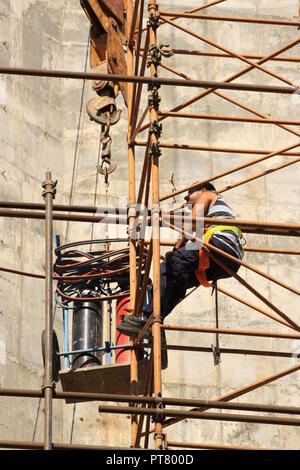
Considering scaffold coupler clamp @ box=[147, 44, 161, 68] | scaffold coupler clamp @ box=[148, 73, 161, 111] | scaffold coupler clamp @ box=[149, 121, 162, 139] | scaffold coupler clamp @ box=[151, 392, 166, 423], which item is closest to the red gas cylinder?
scaffold coupler clamp @ box=[149, 121, 162, 139]

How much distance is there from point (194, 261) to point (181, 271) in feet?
0.66

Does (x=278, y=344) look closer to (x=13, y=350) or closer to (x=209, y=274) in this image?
(x=13, y=350)

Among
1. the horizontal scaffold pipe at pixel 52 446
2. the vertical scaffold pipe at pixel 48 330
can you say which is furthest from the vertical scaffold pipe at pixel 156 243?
the vertical scaffold pipe at pixel 48 330

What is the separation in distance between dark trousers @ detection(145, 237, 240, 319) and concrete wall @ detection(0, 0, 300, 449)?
578 cm

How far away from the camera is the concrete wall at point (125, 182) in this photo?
24828 mm

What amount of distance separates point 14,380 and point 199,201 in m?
6.57

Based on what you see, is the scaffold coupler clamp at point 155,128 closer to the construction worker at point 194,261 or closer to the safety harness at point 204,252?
the construction worker at point 194,261

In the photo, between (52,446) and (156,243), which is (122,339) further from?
(52,446)

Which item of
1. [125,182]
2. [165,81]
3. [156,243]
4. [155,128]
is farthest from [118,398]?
[125,182]

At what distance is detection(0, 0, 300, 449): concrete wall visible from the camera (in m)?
24.8

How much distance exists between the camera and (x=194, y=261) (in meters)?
18.6

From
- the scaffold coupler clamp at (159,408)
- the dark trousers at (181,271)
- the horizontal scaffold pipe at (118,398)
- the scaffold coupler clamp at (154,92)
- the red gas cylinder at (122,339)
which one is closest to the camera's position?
the horizontal scaffold pipe at (118,398)

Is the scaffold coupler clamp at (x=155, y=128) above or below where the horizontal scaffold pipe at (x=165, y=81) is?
below
